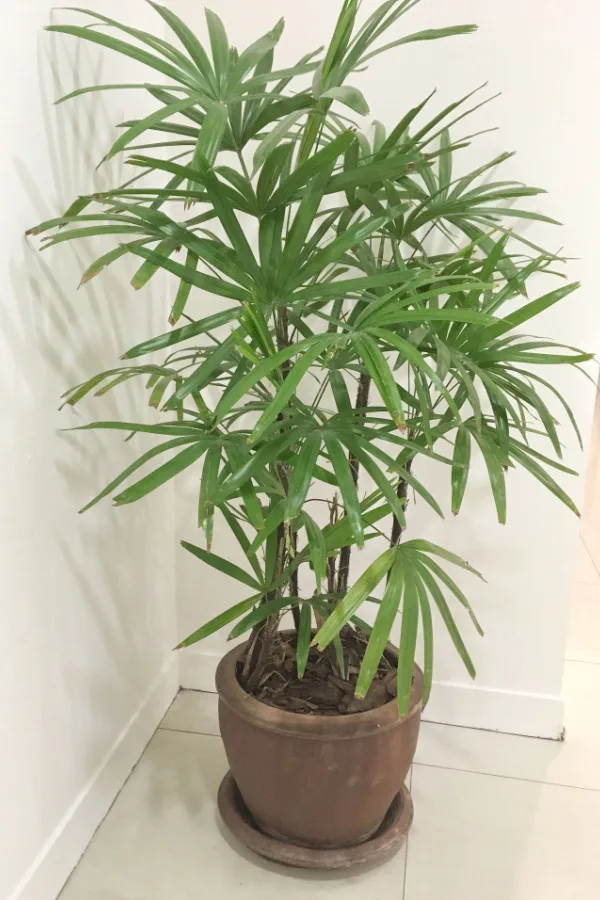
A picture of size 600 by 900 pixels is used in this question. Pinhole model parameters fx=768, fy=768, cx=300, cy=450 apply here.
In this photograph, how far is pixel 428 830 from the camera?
147 cm

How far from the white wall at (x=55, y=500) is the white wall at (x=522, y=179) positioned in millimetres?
386

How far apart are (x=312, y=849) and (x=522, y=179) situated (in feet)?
4.20

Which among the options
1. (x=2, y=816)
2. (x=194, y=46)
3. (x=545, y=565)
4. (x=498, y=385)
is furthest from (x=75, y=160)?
(x=545, y=565)

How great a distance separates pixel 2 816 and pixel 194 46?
43.7 inches

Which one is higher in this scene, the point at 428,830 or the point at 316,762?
the point at 316,762

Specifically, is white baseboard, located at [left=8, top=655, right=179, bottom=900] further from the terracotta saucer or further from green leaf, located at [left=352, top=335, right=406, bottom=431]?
green leaf, located at [left=352, top=335, right=406, bottom=431]

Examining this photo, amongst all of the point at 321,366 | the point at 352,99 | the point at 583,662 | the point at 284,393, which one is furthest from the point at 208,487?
the point at 583,662

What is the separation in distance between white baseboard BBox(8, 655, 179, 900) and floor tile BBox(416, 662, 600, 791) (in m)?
0.60

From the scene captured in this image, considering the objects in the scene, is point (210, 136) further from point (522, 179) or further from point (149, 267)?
point (522, 179)

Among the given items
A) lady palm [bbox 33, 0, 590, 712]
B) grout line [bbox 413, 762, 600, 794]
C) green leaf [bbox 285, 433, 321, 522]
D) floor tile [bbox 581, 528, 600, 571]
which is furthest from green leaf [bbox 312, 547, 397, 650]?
floor tile [bbox 581, 528, 600, 571]

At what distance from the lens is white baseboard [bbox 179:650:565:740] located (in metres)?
1.73

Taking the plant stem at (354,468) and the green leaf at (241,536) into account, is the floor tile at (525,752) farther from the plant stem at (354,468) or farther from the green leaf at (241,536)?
the green leaf at (241,536)

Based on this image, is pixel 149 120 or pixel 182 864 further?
pixel 182 864

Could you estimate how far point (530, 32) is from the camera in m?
1.40
